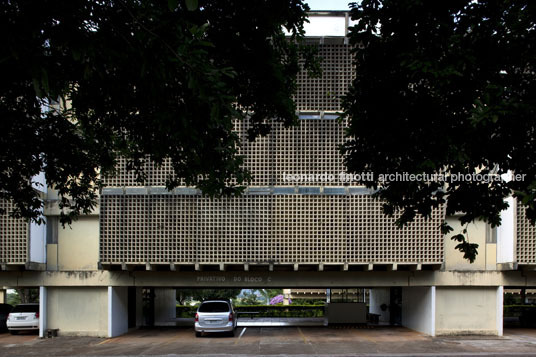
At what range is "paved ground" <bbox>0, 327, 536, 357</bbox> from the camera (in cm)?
1784

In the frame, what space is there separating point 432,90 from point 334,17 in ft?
43.9

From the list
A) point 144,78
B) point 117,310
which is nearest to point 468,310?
point 117,310

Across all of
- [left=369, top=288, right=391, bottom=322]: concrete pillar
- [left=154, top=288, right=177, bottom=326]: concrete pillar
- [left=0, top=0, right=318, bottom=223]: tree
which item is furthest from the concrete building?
[left=0, top=0, right=318, bottom=223]: tree

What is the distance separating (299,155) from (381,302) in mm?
14099

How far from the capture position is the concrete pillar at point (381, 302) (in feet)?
99.1

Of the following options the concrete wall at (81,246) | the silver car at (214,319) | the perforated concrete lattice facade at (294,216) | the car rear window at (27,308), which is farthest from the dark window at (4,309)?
the silver car at (214,319)

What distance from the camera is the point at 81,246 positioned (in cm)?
2264

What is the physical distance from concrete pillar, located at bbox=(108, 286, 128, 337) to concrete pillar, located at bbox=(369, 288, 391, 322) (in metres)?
13.7

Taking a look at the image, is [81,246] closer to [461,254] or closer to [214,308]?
[214,308]

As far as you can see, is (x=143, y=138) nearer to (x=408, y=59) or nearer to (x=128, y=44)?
(x=128, y=44)

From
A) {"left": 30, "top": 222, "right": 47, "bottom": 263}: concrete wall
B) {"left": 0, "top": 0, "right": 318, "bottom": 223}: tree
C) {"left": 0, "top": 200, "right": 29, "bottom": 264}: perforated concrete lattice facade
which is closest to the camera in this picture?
{"left": 0, "top": 0, "right": 318, "bottom": 223}: tree

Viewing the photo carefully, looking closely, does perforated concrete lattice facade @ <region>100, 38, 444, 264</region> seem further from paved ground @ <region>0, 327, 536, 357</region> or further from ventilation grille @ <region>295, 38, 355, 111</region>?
paved ground @ <region>0, 327, 536, 357</region>

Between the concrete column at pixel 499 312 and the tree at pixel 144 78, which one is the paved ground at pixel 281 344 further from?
the tree at pixel 144 78

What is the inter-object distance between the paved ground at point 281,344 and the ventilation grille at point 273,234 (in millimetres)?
3048
